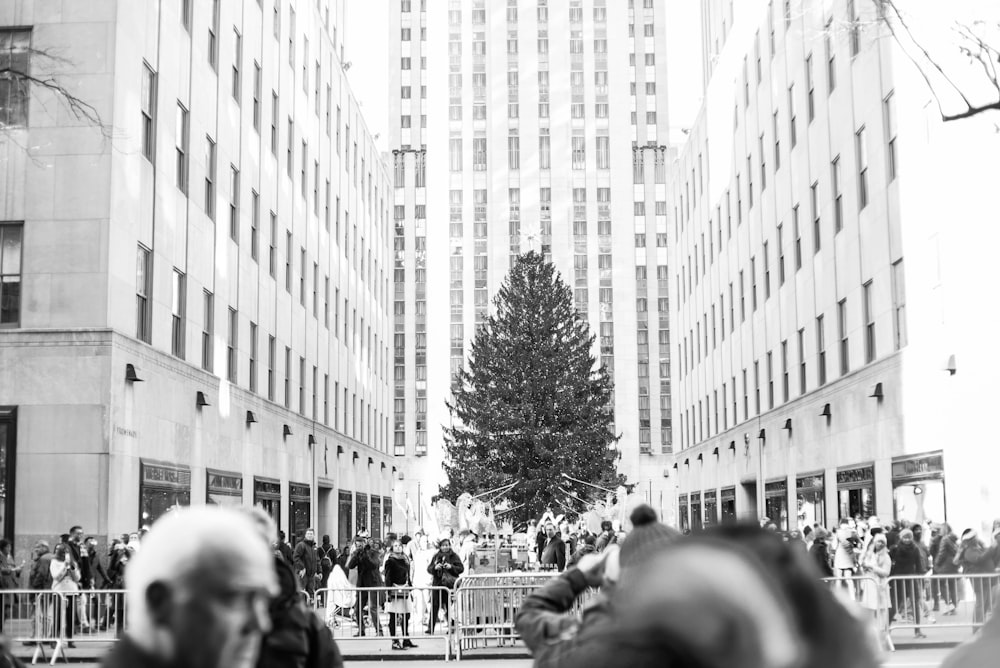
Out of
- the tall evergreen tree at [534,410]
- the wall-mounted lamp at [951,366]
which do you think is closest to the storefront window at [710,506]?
the tall evergreen tree at [534,410]

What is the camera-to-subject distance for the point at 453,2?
110188 millimetres

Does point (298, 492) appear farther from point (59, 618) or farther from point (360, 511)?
point (59, 618)

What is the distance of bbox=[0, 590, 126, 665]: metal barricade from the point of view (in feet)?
54.5

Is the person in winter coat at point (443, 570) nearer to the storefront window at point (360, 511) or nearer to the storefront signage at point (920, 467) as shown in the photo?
the storefront signage at point (920, 467)

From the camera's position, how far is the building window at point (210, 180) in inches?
1228

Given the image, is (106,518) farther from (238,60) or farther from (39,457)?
(238,60)

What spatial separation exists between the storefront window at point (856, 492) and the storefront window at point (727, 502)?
55.5 feet

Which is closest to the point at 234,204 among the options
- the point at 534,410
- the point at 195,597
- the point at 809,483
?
the point at 809,483

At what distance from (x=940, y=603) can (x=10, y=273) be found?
18.2 meters

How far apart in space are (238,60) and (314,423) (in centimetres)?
1537

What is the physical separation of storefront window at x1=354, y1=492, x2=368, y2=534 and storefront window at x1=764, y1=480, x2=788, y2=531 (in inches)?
771

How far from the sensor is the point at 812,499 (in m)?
36.5

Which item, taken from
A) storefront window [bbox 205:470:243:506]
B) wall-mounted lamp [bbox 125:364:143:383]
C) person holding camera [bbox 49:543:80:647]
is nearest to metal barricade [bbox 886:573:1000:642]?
person holding camera [bbox 49:543:80:647]

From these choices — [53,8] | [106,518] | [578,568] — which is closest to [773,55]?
[53,8]
